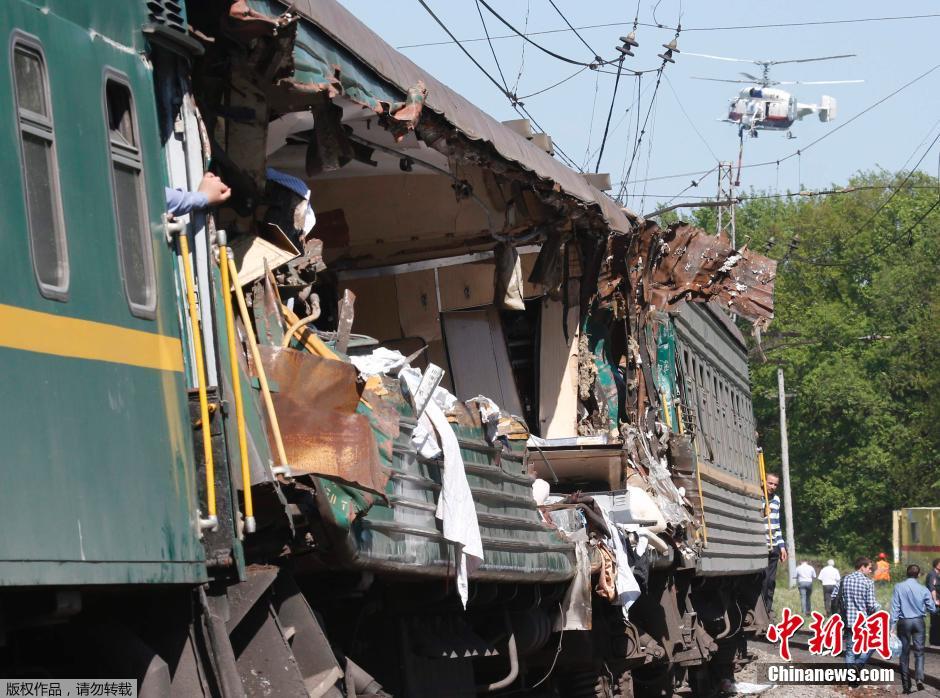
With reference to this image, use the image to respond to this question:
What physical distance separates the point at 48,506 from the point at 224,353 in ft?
4.63

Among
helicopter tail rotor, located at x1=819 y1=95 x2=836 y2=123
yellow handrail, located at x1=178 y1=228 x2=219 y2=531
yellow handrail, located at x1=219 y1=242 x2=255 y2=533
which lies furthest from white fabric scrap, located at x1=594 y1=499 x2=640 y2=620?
helicopter tail rotor, located at x1=819 y1=95 x2=836 y2=123

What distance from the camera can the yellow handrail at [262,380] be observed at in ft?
19.1

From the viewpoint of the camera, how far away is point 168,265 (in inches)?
207

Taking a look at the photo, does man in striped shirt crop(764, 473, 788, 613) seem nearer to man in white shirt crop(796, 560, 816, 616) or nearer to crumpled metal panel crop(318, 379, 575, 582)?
man in white shirt crop(796, 560, 816, 616)

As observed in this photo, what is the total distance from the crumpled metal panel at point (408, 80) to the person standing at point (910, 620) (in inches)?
484

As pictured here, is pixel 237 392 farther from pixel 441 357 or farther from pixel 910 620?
pixel 910 620

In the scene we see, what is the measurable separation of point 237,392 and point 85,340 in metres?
0.91

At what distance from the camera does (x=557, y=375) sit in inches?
474

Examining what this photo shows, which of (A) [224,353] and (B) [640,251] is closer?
(A) [224,353]

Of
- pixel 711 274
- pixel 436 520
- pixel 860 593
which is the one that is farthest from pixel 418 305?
pixel 860 593

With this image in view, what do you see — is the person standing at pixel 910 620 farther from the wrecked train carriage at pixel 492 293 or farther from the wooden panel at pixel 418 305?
the wooden panel at pixel 418 305

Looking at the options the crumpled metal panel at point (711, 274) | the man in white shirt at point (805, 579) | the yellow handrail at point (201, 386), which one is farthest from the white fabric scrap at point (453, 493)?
the man in white shirt at point (805, 579)

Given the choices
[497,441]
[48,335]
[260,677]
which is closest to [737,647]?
[497,441]

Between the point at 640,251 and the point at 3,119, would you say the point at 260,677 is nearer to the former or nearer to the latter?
the point at 3,119
